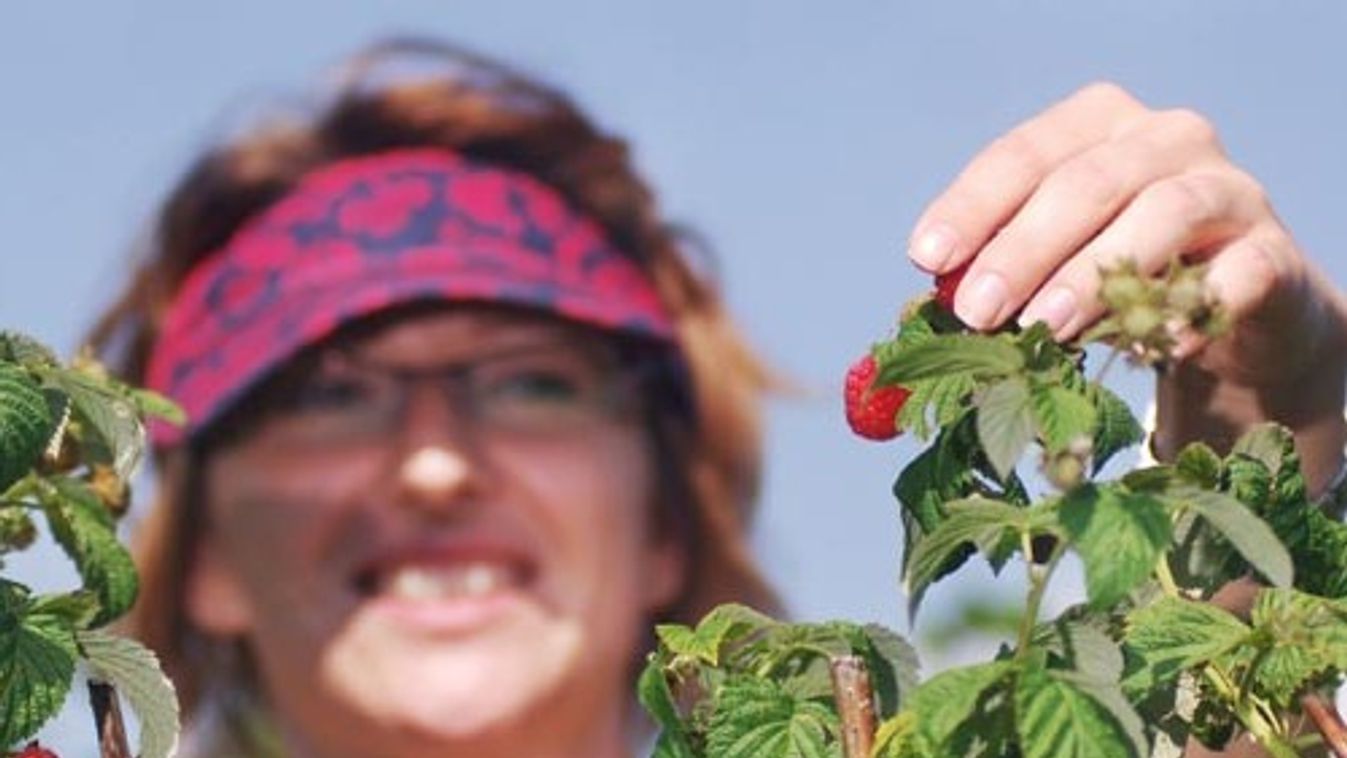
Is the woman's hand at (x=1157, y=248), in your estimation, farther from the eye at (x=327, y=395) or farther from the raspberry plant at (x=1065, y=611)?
the eye at (x=327, y=395)

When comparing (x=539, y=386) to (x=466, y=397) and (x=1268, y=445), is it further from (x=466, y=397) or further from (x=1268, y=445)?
(x=1268, y=445)

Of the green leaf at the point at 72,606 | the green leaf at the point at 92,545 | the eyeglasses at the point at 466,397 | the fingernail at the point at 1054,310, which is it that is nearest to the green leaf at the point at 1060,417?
the fingernail at the point at 1054,310

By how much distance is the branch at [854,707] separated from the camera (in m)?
2.10

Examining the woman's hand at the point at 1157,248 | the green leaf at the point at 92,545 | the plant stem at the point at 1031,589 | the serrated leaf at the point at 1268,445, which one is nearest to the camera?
the plant stem at the point at 1031,589

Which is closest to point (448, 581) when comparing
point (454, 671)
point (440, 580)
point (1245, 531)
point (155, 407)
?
point (440, 580)

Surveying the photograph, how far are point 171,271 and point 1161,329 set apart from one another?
4.62 metres

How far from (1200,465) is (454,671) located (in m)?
3.73

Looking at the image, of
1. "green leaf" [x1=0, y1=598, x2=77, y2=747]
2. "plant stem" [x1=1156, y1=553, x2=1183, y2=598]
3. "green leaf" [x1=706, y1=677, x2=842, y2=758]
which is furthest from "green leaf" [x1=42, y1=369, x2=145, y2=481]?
"plant stem" [x1=1156, y1=553, x2=1183, y2=598]

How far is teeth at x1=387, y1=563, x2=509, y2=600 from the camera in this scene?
5.96 m

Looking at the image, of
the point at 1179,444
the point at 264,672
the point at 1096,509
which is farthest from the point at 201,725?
the point at 1096,509

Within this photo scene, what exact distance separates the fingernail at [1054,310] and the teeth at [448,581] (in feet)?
12.5

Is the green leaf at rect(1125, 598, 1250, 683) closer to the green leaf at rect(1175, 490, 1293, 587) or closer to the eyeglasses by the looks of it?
the green leaf at rect(1175, 490, 1293, 587)

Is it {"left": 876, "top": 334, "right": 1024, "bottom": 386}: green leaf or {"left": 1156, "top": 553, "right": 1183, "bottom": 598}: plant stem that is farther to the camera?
{"left": 1156, "top": 553, "right": 1183, "bottom": 598}: plant stem

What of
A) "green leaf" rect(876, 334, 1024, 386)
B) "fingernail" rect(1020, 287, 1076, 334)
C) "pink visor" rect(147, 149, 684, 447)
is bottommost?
"pink visor" rect(147, 149, 684, 447)
